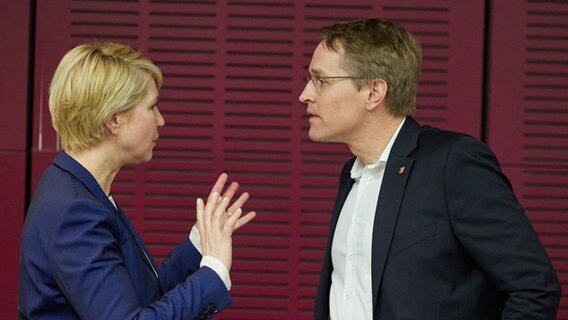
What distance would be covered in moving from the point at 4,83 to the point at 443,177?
2064 mm

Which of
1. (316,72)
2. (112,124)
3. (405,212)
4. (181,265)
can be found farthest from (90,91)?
(405,212)

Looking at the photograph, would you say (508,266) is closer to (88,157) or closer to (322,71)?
(322,71)

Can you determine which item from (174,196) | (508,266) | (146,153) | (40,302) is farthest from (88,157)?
(174,196)

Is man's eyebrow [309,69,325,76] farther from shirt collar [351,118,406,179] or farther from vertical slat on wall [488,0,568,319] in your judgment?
vertical slat on wall [488,0,568,319]

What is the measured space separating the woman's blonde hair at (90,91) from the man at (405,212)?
61cm

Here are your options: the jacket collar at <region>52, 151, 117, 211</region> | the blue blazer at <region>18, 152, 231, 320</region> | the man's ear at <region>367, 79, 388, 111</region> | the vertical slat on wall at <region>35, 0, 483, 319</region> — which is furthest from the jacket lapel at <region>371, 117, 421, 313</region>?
the vertical slat on wall at <region>35, 0, 483, 319</region>

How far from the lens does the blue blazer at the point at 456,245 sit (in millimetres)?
2008

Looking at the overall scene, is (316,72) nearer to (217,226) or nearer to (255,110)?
(217,226)

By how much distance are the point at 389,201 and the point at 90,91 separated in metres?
0.78

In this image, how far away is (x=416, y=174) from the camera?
2158 mm

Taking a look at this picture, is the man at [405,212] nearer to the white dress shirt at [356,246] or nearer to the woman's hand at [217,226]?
the white dress shirt at [356,246]

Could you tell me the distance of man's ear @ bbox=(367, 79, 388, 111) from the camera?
2324mm

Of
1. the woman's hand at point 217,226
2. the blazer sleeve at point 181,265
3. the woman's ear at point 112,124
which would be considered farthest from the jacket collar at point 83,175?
the blazer sleeve at point 181,265

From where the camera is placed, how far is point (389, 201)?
85.2 inches
